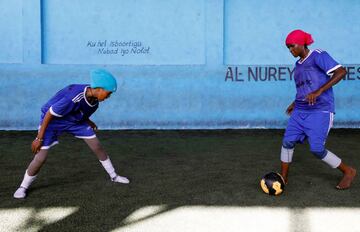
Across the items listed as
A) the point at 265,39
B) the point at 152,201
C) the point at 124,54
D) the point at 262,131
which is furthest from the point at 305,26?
the point at 152,201

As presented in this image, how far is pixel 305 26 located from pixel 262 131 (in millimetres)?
2155

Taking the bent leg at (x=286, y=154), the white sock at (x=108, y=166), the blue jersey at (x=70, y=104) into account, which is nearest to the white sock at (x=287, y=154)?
the bent leg at (x=286, y=154)

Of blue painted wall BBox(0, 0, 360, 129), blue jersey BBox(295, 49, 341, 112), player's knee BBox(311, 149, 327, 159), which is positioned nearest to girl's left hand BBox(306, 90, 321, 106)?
blue jersey BBox(295, 49, 341, 112)

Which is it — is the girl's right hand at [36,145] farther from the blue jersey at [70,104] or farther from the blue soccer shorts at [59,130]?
the blue jersey at [70,104]

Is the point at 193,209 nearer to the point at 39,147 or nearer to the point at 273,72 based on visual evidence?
the point at 39,147

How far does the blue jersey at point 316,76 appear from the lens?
441 centimetres

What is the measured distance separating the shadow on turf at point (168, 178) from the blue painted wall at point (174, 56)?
1184 millimetres

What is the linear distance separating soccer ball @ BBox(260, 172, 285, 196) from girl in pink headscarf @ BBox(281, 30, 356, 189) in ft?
1.31

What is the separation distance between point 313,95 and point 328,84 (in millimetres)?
176

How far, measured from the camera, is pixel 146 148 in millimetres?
7172

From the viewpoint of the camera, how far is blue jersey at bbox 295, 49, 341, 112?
173 inches

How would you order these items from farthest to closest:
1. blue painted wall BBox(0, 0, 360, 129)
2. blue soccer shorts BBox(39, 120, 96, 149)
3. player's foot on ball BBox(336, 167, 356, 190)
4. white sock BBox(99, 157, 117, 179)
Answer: blue painted wall BBox(0, 0, 360, 129) < white sock BBox(99, 157, 117, 179) < player's foot on ball BBox(336, 167, 356, 190) < blue soccer shorts BBox(39, 120, 96, 149)

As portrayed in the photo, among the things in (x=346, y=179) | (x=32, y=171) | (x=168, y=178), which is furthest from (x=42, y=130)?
(x=346, y=179)

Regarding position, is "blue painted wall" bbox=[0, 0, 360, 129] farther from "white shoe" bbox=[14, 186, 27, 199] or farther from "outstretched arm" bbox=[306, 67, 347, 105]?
"outstretched arm" bbox=[306, 67, 347, 105]
